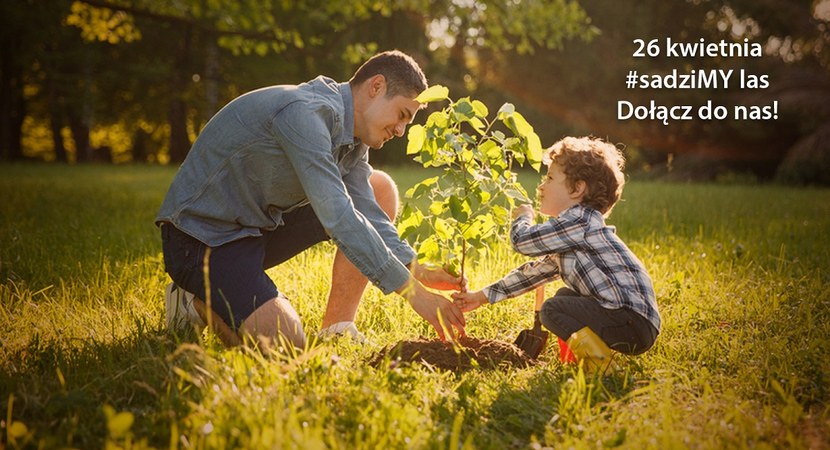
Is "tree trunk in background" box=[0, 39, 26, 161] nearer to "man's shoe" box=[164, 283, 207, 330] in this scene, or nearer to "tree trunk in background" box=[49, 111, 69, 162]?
"tree trunk in background" box=[49, 111, 69, 162]

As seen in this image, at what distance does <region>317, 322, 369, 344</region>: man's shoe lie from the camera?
11.0 ft

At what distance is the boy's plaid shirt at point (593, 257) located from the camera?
304cm

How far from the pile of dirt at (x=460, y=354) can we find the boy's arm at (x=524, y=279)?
0.77ft

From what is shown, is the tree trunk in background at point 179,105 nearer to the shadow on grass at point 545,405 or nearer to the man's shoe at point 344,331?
the man's shoe at point 344,331

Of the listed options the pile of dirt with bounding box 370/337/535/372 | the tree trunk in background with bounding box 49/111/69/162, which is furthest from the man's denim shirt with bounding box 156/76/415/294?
the tree trunk in background with bounding box 49/111/69/162

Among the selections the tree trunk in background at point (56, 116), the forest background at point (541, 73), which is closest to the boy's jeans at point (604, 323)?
the forest background at point (541, 73)

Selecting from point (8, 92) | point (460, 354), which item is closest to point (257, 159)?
point (460, 354)

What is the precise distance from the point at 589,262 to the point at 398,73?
4.07 ft

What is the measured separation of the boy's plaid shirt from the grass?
1.04 ft

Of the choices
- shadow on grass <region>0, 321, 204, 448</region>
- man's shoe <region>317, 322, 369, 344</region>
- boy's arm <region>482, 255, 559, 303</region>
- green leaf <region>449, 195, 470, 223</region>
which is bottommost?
man's shoe <region>317, 322, 369, 344</region>

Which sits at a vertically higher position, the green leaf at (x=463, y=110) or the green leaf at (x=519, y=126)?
the green leaf at (x=463, y=110)

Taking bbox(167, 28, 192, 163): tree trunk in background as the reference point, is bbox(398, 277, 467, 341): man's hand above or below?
below

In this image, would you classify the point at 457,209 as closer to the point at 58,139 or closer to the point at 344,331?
the point at 344,331

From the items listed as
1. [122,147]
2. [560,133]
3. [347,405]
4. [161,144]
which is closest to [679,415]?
[347,405]
